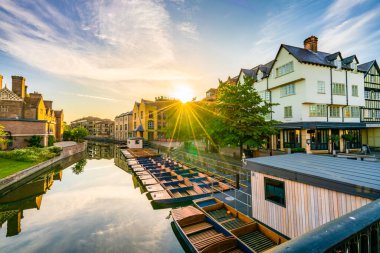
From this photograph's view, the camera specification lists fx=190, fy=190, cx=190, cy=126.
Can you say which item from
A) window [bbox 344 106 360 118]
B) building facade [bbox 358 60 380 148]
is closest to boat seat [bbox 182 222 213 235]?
window [bbox 344 106 360 118]

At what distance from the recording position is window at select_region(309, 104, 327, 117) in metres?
26.0

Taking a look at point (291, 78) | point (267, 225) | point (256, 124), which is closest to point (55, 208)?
point (267, 225)

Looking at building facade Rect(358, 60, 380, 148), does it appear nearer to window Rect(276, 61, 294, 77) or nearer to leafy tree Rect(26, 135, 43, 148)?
window Rect(276, 61, 294, 77)

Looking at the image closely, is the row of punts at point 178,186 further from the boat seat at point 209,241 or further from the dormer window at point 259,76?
the dormer window at point 259,76

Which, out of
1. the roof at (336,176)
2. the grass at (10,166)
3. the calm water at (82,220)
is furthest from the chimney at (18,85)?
the roof at (336,176)

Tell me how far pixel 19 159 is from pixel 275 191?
31379 mm

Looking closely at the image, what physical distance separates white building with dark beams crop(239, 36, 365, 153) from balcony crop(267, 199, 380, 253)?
26826 mm

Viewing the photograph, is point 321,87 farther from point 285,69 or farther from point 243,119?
point 243,119

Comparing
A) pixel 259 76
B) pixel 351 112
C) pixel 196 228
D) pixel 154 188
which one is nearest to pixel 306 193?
pixel 196 228

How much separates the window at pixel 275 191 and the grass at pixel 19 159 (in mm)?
24104

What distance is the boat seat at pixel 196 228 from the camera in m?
9.12

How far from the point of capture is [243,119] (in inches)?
784

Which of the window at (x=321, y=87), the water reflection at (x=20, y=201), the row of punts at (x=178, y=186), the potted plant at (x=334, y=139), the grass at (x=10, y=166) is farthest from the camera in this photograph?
the window at (x=321, y=87)

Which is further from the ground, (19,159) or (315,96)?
(315,96)
